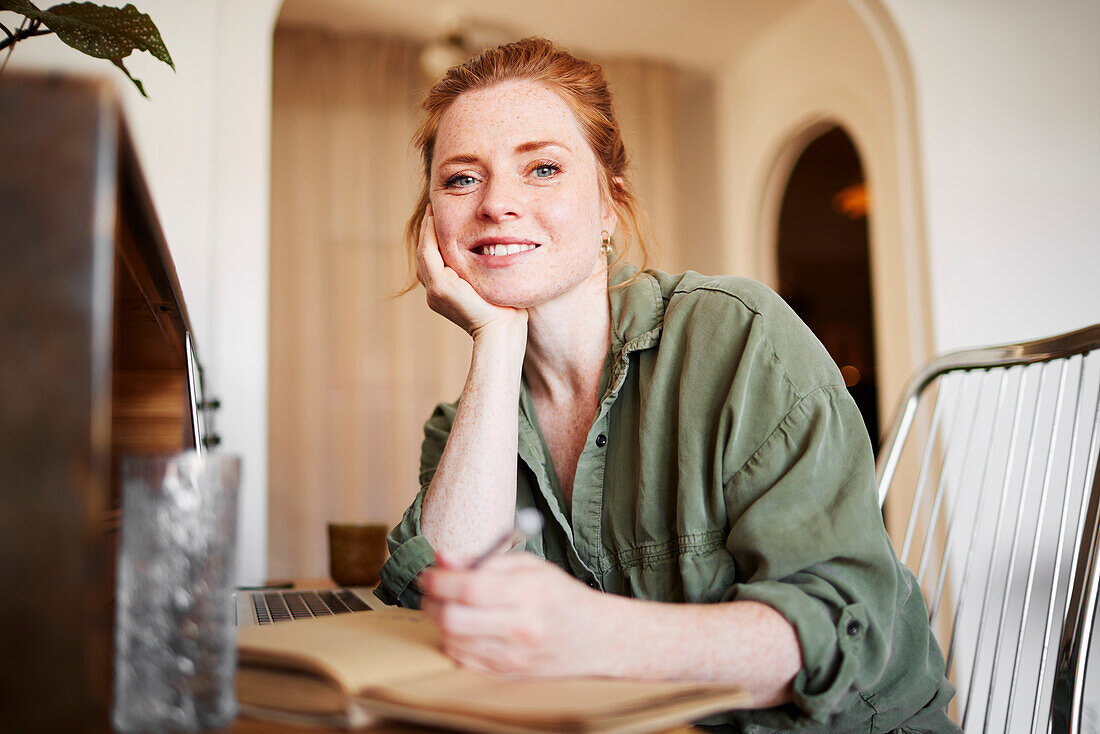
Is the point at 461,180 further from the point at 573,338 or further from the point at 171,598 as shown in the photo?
the point at 171,598

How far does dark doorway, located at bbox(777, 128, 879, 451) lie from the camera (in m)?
4.45

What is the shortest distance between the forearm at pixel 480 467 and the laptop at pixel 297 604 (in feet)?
0.42

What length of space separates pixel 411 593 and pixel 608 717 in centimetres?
59

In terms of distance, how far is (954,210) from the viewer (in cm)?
268

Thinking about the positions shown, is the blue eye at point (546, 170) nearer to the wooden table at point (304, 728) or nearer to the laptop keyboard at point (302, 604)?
the laptop keyboard at point (302, 604)

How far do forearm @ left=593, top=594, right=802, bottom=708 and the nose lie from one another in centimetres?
56

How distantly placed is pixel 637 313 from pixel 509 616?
2.08 ft

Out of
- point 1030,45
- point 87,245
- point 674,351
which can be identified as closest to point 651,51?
point 1030,45

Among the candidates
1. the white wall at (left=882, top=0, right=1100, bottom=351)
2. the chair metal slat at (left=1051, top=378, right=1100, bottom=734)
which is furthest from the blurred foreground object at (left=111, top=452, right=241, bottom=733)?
the white wall at (left=882, top=0, right=1100, bottom=351)

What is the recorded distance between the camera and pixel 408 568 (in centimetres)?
90

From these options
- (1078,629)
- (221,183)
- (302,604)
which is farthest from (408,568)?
(221,183)

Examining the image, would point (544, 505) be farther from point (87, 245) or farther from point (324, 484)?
point (324, 484)

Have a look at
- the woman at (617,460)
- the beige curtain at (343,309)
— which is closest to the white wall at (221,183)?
the woman at (617,460)

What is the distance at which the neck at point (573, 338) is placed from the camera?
109 centimetres
